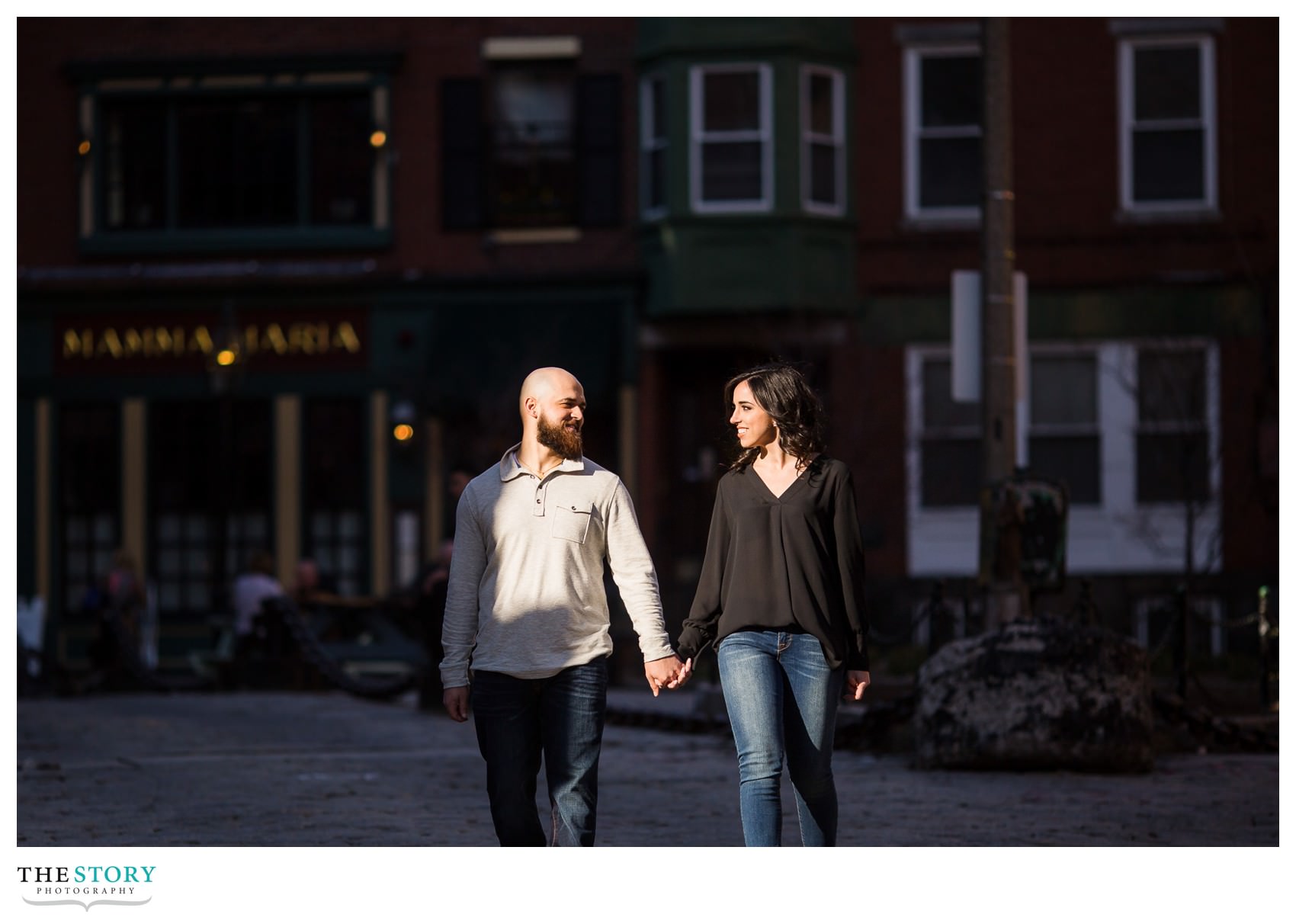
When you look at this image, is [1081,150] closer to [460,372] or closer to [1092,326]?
[1092,326]

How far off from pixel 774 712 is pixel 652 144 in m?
17.0

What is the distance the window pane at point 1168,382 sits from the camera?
69.8 feet

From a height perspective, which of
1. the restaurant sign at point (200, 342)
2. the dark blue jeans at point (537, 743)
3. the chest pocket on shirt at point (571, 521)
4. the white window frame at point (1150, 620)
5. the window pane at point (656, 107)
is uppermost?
the window pane at point (656, 107)

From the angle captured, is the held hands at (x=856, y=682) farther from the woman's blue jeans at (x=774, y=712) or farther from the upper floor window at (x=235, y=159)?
the upper floor window at (x=235, y=159)

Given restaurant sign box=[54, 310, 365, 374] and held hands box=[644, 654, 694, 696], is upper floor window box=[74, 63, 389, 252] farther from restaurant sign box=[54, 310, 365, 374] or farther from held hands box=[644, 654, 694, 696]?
held hands box=[644, 654, 694, 696]

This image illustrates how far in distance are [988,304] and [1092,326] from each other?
395 inches

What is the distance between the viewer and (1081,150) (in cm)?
2267

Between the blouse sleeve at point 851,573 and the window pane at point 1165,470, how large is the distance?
1603 centimetres

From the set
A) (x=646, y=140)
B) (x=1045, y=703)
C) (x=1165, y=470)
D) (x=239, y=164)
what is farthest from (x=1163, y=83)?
(x=1045, y=703)

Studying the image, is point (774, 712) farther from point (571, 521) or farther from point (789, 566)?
point (571, 521)

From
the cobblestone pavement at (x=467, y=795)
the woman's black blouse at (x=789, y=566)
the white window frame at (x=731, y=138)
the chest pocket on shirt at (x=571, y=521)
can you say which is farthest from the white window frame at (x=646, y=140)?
the chest pocket on shirt at (x=571, y=521)

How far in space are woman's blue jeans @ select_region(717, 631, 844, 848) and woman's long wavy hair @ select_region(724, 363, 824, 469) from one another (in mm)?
547
